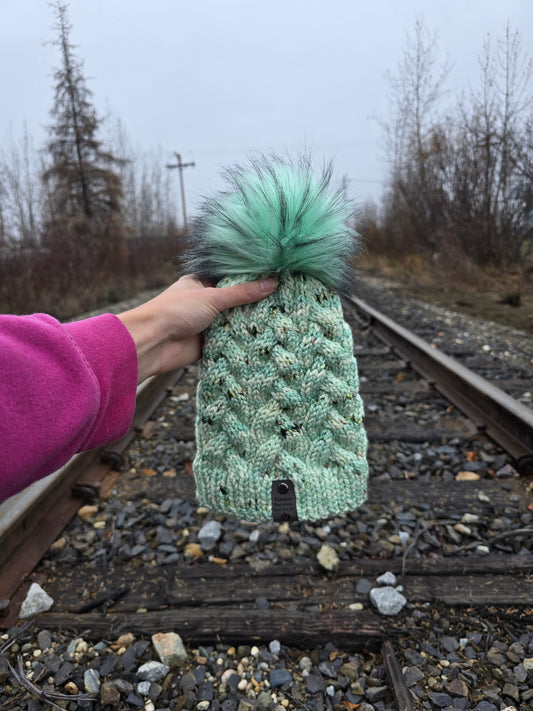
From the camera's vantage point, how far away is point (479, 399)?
354cm

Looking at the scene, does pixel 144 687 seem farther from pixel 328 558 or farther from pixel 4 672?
pixel 328 558

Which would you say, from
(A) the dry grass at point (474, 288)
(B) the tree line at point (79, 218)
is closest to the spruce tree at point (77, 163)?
(B) the tree line at point (79, 218)

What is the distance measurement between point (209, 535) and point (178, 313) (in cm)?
119

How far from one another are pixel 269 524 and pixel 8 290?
7.66m

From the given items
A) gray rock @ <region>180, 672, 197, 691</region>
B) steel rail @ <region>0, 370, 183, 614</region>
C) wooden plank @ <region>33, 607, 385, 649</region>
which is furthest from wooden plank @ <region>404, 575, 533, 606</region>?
steel rail @ <region>0, 370, 183, 614</region>

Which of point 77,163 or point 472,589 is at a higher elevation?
point 77,163

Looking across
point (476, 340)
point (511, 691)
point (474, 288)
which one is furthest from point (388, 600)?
point (474, 288)

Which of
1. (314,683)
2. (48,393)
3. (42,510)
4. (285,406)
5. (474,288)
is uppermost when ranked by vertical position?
(48,393)

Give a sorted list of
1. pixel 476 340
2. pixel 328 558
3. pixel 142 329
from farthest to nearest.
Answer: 1. pixel 476 340
2. pixel 328 558
3. pixel 142 329

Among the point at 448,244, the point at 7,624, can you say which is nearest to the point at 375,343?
the point at 7,624

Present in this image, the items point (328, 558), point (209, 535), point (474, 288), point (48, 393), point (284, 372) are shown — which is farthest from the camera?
point (474, 288)

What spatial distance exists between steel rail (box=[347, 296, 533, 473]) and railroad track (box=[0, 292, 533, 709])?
0.02 meters

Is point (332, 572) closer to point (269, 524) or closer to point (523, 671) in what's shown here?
point (269, 524)

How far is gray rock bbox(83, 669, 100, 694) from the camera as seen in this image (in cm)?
149
